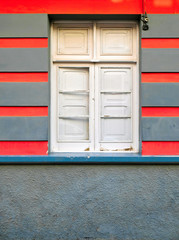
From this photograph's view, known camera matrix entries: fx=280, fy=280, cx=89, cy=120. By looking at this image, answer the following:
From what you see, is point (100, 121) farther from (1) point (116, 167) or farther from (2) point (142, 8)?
(2) point (142, 8)

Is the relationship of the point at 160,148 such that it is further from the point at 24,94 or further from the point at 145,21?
the point at 24,94

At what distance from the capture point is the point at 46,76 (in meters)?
4.11

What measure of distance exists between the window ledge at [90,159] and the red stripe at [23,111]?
61cm

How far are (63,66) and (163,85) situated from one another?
60.5 inches

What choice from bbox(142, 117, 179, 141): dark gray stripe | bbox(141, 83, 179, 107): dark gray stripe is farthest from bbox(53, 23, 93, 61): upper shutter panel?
bbox(142, 117, 179, 141): dark gray stripe

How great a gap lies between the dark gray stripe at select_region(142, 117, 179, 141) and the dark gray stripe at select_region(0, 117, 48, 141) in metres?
1.46

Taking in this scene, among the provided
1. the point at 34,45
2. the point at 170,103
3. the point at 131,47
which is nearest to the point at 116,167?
the point at 170,103

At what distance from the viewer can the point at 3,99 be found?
4.10 metres

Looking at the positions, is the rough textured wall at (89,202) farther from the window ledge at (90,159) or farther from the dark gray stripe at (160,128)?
the dark gray stripe at (160,128)

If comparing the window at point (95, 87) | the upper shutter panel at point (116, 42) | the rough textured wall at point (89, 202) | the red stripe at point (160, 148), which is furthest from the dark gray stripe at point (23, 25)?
the red stripe at point (160, 148)

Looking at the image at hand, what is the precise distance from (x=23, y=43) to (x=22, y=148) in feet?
5.04

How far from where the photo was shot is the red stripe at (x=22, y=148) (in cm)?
410

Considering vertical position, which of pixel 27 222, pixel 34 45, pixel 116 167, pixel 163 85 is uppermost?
pixel 34 45

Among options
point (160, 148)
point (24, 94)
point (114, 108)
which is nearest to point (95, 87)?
point (114, 108)
